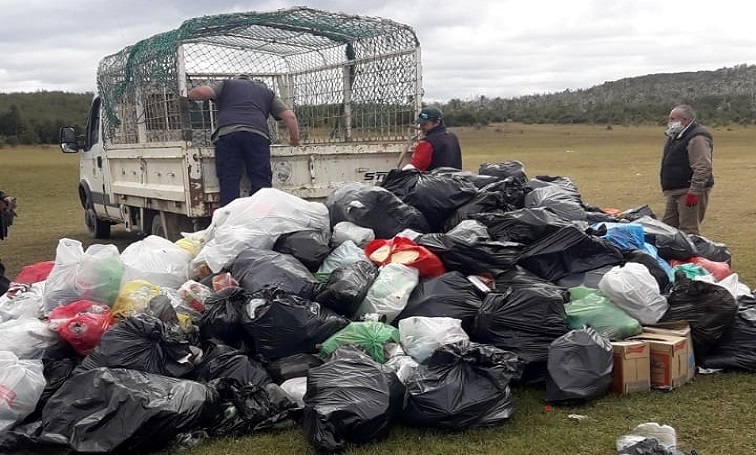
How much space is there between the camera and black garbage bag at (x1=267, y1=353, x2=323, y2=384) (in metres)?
4.10

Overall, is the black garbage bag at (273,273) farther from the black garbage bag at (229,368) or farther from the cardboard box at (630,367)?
the cardboard box at (630,367)

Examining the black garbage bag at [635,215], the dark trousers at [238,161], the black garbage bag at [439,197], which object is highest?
the dark trousers at [238,161]

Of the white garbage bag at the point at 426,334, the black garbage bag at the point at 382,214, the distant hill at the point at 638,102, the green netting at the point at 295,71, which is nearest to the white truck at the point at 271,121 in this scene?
the green netting at the point at 295,71

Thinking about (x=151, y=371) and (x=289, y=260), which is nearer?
(x=151, y=371)

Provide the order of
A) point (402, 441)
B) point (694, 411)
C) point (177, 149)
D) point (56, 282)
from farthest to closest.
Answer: point (177, 149) < point (56, 282) < point (694, 411) < point (402, 441)

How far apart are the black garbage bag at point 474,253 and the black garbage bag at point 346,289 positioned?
1.62ft

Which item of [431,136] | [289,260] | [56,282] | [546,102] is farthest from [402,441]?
[546,102]

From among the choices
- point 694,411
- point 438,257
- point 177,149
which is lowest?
point 694,411

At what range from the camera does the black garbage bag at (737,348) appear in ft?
14.4

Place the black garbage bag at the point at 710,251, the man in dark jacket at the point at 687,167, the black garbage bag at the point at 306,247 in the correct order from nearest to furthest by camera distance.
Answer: the black garbage bag at the point at 306,247
the black garbage bag at the point at 710,251
the man in dark jacket at the point at 687,167

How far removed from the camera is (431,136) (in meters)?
6.94

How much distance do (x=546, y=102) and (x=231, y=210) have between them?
82.9 m

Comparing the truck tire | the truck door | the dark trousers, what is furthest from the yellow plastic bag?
the truck tire

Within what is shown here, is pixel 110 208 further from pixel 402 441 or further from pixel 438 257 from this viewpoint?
pixel 402 441
